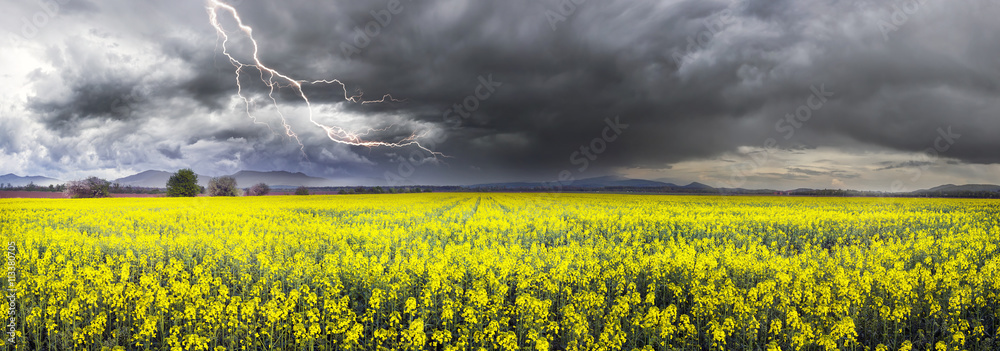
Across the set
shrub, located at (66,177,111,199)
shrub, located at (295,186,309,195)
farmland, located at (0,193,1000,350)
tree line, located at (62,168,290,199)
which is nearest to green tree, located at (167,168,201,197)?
tree line, located at (62,168,290,199)

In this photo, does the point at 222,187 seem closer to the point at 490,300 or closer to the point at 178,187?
the point at 178,187

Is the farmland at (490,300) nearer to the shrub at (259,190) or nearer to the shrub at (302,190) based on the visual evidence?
the shrub at (302,190)

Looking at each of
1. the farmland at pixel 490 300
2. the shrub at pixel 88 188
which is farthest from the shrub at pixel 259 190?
the farmland at pixel 490 300

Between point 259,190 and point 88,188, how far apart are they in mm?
36623

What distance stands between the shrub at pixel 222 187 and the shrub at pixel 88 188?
18.8 m

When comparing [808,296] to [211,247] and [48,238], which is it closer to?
[211,247]

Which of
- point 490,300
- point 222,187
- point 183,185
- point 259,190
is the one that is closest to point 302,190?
point 259,190

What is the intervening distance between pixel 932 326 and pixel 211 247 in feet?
60.0

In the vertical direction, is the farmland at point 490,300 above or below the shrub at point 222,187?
below

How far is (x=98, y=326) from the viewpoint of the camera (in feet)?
18.9

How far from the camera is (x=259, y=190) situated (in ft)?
386

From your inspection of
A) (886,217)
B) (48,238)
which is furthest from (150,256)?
(886,217)

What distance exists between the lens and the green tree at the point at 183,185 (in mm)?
97375

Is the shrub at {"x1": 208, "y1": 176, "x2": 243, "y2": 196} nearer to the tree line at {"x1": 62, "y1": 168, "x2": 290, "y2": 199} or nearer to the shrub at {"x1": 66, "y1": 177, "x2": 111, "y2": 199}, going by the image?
the tree line at {"x1": 62, "y1": 168, "x2": 290, "y2": 199}
